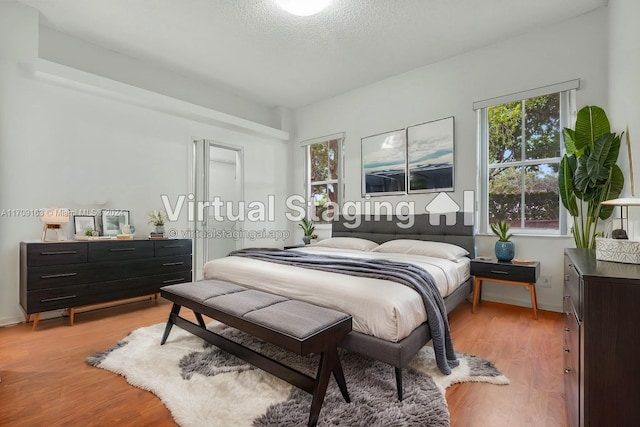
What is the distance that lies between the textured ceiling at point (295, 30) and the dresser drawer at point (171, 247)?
2352 millimetres

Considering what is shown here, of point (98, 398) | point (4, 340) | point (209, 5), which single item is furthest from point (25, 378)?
point (209, 5)

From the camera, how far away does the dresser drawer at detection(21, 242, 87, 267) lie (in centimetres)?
281

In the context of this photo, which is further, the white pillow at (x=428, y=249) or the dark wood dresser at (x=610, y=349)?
the white pillow at (x=428, y=249)

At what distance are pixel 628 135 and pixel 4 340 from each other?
530 centimetres

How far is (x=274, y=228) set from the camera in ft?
18.6

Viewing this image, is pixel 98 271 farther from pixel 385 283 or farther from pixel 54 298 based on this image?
pixel 385 283

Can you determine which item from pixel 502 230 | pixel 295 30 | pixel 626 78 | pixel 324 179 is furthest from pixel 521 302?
pixel 295 30

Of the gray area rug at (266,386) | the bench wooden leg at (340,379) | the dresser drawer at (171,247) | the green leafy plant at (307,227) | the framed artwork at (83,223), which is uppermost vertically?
the framed artwork at (83,223)

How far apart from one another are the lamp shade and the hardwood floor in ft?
3.36

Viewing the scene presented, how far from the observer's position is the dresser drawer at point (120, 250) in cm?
320

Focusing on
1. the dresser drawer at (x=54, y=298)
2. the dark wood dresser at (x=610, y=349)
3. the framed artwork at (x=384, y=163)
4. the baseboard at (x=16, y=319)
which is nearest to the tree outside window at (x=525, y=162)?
the framed artwork at (x=384, y=163)

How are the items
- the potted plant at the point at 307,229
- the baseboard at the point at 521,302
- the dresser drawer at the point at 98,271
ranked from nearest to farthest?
the dresser drawer at the point at 98,271, the baseboard at the point at 521,302, the potted plant at the point at 307,229

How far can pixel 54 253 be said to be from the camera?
9.64 feet

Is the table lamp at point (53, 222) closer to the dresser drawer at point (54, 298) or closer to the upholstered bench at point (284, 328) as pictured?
the dresser drawer at point (54, 298)
